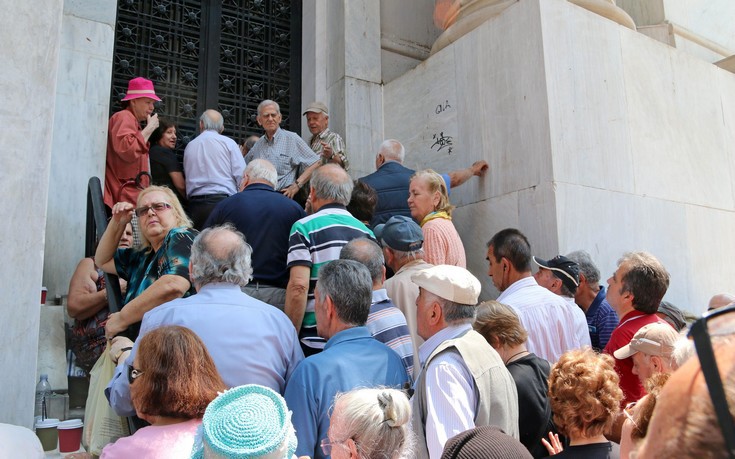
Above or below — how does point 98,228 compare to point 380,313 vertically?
above

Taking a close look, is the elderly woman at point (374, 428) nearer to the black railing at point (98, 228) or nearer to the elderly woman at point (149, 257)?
the elderly woman at point (149, 257)

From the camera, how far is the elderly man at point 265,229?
4098mm

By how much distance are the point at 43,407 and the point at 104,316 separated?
0.68 m

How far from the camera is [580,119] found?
20.1ft

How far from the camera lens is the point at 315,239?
386cm

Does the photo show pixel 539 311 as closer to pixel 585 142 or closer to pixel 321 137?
pixel 585 142

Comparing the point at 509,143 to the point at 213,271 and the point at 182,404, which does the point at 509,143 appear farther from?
the point at 182,404

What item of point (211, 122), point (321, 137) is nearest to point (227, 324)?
point (211, 122)

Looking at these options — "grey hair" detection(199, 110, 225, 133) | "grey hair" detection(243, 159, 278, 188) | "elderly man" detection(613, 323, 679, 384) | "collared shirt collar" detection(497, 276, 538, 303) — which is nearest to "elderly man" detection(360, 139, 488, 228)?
"grey hair" detection(243, 159, 278, 188)

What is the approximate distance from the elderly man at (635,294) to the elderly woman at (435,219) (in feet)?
3.79

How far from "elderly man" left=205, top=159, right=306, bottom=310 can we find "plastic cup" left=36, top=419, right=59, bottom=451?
51.9 inches

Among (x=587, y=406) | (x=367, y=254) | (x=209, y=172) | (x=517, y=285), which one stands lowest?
(x=587, y=406)

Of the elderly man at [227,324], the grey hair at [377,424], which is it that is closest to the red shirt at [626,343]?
the elderly man at [227,324]

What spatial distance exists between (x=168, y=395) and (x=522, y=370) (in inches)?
63.0
